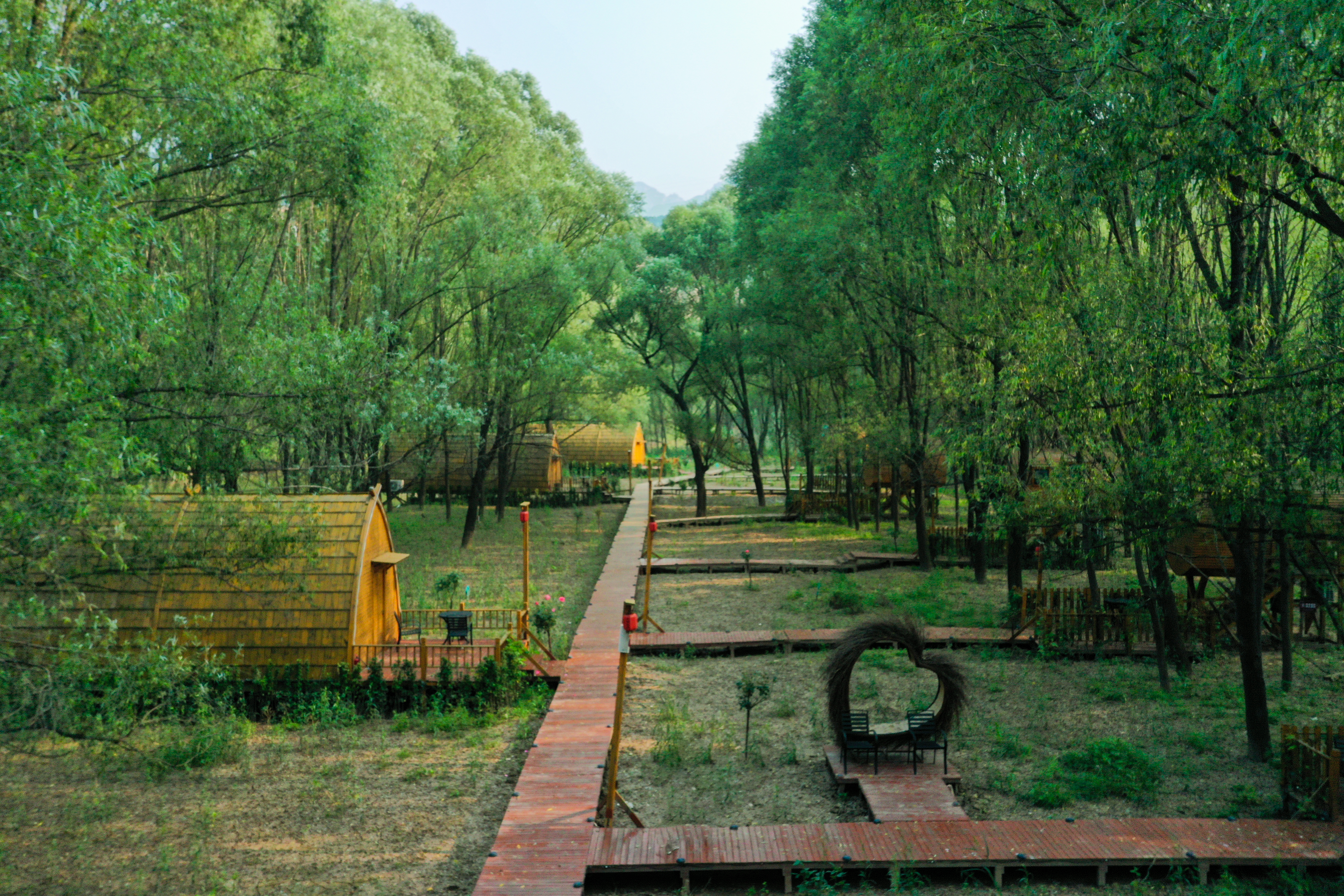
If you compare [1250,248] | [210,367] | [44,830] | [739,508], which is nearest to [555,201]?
[739,508]

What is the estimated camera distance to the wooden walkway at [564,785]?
29.6 ft

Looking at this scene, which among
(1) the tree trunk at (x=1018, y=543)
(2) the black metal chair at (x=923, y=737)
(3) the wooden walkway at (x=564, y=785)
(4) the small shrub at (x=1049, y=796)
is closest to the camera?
(3) the wooden walkway at (x=564, y=785)

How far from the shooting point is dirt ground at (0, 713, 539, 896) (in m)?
9.28

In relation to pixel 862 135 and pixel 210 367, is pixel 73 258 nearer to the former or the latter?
pixel 210 367

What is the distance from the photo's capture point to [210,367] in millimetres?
13531

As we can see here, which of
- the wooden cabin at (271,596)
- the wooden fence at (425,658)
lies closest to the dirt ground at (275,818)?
the wooden fence at (425,658)

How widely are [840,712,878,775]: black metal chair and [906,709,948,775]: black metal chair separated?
0.46 metres

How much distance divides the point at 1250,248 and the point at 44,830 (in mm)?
16850

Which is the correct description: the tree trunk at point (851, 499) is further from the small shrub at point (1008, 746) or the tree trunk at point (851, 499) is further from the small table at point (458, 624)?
the small shrub at point (1008, 746)

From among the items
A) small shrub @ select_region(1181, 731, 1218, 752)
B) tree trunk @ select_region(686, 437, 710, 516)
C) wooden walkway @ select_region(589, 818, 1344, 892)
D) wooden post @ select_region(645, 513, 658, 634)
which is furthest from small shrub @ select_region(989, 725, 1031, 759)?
tree trunk @ select_region(686, 437, 710, 516)

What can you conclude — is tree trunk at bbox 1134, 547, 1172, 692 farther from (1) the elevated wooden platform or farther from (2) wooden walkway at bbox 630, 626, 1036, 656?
(1) the elevated wooden platform

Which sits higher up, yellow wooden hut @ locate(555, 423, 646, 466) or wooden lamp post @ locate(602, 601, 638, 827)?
yellow wooden hut @ locate(555, 423, 646, 466)

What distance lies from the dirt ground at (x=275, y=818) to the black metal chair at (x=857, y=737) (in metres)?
4.18

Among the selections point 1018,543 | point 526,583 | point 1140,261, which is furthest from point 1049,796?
point 1018,543
